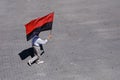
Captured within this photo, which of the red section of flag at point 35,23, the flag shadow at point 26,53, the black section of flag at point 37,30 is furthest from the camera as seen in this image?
the flag shadow at point 26,53

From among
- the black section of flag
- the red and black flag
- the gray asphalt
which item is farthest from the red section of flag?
the gray asphalt

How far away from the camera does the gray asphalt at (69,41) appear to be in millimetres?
14695

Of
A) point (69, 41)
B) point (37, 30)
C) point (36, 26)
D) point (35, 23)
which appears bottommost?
point (69, 41)

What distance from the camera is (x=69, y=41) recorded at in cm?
1781

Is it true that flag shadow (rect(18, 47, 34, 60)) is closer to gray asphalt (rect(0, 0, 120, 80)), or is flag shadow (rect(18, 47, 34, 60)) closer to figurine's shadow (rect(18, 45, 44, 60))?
figurine's shadow (rect(18, 45, 44, 60))

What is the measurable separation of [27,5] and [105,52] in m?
10.6

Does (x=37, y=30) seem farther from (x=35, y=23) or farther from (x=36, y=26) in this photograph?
(x=35, y=23)

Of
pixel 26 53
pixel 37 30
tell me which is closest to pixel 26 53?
pixel 26 53

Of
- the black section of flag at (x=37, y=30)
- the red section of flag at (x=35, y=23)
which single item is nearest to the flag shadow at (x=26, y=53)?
the black section of flag at (x=37, y=30)

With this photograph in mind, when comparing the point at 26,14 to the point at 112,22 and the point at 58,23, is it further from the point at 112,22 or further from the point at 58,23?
the point at 112,22

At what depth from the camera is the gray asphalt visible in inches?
579

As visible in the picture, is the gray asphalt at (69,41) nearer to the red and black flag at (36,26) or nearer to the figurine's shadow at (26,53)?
the figurine's shadow at (26,53)

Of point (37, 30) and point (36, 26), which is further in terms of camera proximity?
point (37, 30)

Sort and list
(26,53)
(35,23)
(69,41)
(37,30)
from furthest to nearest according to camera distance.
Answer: (69,41) < (26,53) < (37,30) < (35,23)
